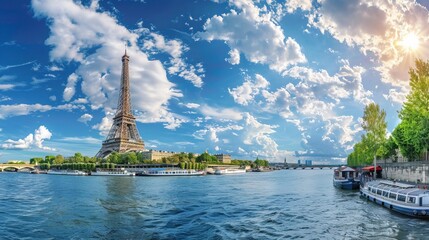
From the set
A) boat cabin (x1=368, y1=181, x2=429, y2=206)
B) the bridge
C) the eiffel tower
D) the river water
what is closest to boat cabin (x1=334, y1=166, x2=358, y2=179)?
the river water

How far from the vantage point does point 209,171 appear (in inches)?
6083

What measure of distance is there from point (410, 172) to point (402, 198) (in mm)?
20774

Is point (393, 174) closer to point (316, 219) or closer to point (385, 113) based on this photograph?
point (385, 113)

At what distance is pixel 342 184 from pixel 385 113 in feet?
92.9

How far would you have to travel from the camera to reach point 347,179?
59094mm

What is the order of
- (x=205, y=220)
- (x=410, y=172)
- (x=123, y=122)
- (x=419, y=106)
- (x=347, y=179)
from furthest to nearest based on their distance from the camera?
(x=123, y=122)
(x=347, y=179)
(x=410, y=172)
(x=419, y=106)
(x=205, y=220)

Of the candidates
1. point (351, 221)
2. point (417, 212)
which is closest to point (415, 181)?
point (417, 212)

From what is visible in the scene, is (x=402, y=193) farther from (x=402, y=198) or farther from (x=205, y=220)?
(x=205, y=220)

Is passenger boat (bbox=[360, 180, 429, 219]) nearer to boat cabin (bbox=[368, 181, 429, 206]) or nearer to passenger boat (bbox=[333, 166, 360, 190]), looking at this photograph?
boat cabin (bbox=[368, 181, 429, 206])

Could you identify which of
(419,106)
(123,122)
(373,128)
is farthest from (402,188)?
(123,122)

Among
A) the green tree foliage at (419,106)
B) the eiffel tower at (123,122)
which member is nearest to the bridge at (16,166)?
the eiffel tower at (123,122)

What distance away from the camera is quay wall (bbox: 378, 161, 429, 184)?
44.8 meters

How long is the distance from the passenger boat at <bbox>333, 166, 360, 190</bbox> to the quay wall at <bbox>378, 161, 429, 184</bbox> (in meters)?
6.17

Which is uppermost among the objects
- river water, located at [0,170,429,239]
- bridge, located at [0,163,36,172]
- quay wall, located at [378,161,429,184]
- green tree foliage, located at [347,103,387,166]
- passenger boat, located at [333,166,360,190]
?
green tree foliage, located at [347,103,387,166]
